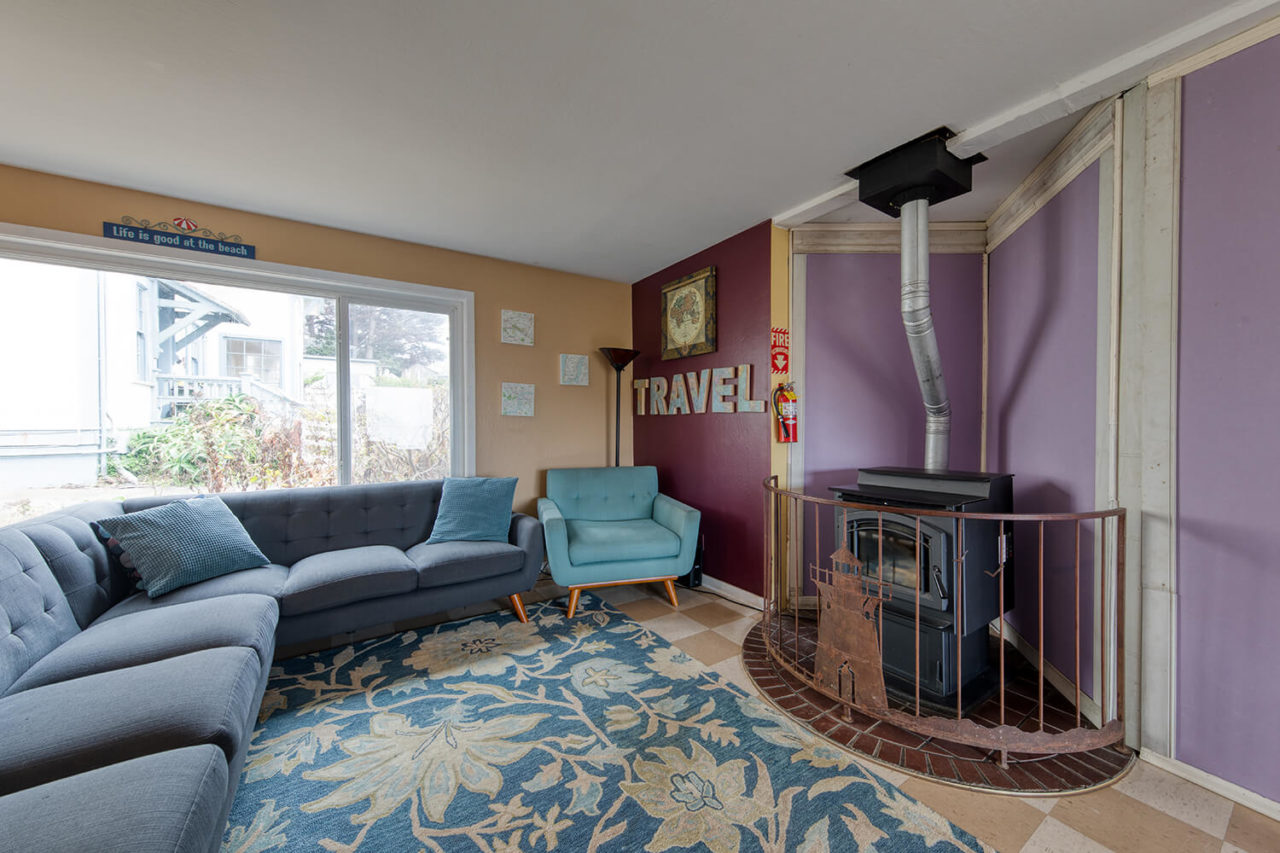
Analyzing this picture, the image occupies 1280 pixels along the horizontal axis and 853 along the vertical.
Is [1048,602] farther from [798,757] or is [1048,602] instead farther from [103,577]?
[103,577]

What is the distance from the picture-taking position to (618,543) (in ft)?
9.96

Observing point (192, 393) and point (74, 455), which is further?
point (192, 393)

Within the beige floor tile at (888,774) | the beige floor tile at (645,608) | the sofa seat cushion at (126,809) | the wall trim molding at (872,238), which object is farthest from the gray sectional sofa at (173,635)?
the wall trim molding at (872,238)

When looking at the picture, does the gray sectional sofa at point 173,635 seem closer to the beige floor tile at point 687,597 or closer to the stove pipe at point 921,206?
the beige floor tile at point 687,597

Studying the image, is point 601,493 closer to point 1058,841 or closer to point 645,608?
point 645,608

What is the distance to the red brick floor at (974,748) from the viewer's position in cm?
163

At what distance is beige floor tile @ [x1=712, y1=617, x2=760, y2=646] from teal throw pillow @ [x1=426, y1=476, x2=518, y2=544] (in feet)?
4.98

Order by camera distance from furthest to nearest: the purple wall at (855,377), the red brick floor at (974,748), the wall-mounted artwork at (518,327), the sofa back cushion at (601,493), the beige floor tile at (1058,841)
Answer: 1. the wall-mounted artwork at (518,327)
2. the sofa back cushion at (601,493)
3. the purple wall at (855,377)
4. the red brick floor at (974,748)
5. the beige floor tile at (1058,841)

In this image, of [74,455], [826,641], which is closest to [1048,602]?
[826,641]

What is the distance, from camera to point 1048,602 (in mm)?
2279

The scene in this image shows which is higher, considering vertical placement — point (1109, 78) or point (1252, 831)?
point (1109, 78)

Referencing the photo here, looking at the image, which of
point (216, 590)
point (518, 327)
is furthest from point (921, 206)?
point (216, 590)

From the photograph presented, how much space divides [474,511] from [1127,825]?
125 inches

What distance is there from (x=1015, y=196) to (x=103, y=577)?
16.4ft
